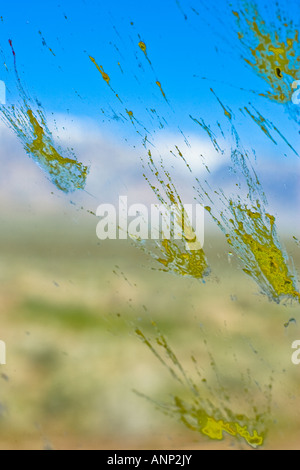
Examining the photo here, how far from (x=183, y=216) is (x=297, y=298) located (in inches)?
50.3

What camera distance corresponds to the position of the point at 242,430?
2576 millimetres

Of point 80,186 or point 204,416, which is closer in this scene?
point 204,416

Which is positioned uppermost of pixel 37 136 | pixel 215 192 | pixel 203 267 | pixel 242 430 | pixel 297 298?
pixel 37 136

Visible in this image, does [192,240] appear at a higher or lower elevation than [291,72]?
lower

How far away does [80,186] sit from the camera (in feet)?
10.8

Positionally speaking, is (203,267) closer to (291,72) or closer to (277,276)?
(277,276)

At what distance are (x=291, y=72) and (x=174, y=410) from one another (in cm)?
298

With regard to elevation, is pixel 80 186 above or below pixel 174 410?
above

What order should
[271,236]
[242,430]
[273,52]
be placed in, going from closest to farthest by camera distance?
[242,430] → [273,52] → [271,236]

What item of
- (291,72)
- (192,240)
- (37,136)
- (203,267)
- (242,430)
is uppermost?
(291,72)

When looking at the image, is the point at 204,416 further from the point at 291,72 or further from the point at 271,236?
the point at 291,72

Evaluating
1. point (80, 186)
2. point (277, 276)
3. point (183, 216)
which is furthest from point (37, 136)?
point (277, 276)

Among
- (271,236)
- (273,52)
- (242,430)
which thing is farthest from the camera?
(271,236)

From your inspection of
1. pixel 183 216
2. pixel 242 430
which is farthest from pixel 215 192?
pixel 242 430
